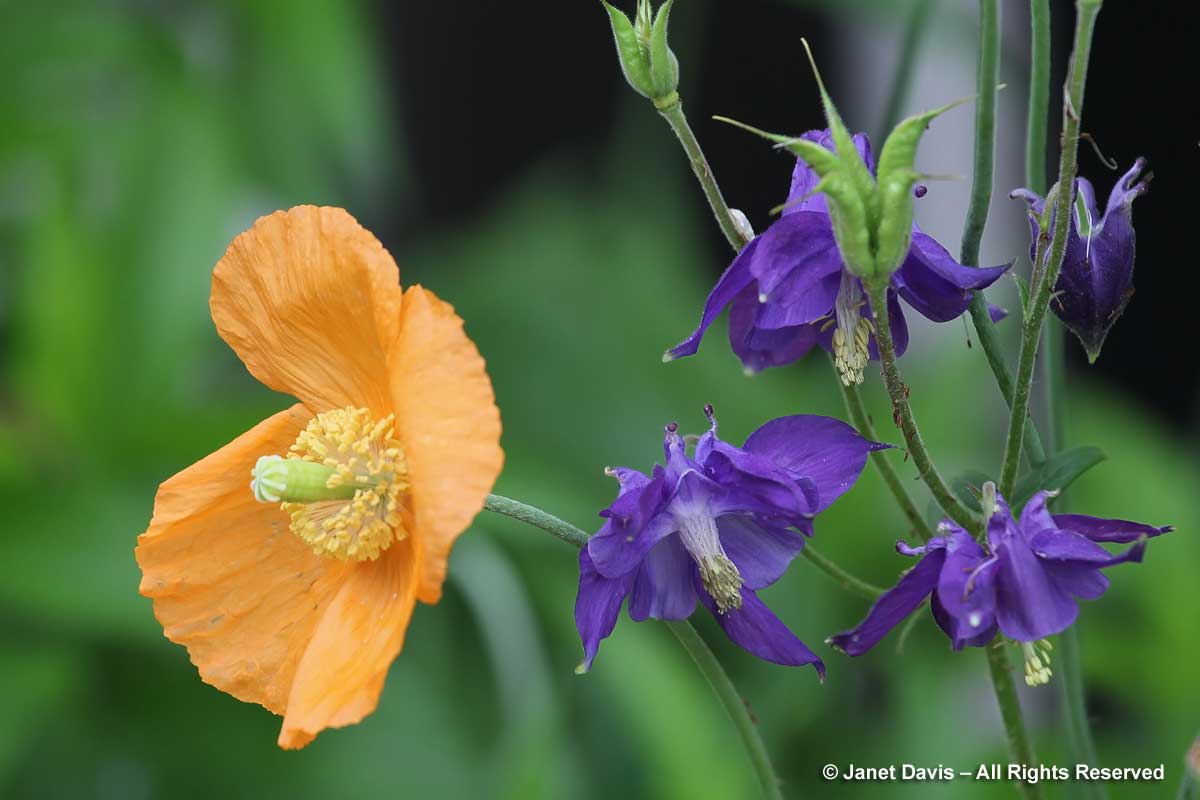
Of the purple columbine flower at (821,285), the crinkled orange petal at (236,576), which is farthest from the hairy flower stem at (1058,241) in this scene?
the crinkled orange petal at (236,576)

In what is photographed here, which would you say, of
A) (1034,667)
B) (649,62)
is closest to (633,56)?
(649,62)

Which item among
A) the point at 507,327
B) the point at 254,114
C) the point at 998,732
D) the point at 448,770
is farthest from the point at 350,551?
Result: the point at 254,114

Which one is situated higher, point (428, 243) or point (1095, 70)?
point (1095, 70)

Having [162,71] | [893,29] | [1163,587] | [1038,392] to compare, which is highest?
[162,71]

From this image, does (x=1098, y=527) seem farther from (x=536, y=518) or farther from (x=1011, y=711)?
(x=536, y=518)

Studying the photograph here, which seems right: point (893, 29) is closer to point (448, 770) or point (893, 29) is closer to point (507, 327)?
point (507, 327)

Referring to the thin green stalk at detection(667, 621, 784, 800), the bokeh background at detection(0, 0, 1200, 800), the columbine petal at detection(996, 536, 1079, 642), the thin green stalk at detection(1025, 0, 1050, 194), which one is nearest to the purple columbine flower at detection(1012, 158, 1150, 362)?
the thin green stalk at detection(1025, 0, 1050, 194)

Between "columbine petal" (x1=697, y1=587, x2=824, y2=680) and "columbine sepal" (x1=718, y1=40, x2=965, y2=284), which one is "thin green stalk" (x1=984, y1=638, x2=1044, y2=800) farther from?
"columbine sepal" (x1=718, y1=40, x2=965, y2=284)
